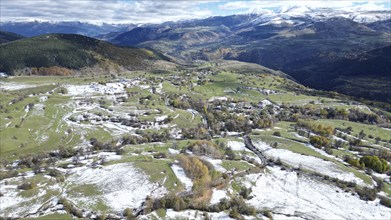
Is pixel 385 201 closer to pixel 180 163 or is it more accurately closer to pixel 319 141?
pixel 319 141

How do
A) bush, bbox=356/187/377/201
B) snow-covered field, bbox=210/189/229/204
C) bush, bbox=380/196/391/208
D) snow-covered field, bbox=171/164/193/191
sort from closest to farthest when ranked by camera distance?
snow-covered field, bbox=210/189/229/204 → snow-covered field, bbox=171/164/193/191 → bush, bbox=380/196/391/208 → bush, bbox=356/187/377/201

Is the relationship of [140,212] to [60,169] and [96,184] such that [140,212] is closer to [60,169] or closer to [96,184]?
[96,184]

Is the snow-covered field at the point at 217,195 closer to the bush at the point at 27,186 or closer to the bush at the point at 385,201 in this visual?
the bush at the point at 385,201

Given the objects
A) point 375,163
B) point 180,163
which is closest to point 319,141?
point 375,163

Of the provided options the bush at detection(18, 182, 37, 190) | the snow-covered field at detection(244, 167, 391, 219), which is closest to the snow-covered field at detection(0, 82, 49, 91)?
the bush at detection(18, 182, 37, 190)

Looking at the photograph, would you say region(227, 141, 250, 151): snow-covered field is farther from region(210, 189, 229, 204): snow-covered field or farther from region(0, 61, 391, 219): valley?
region(210, 189, 229, 204): snow-covered field
